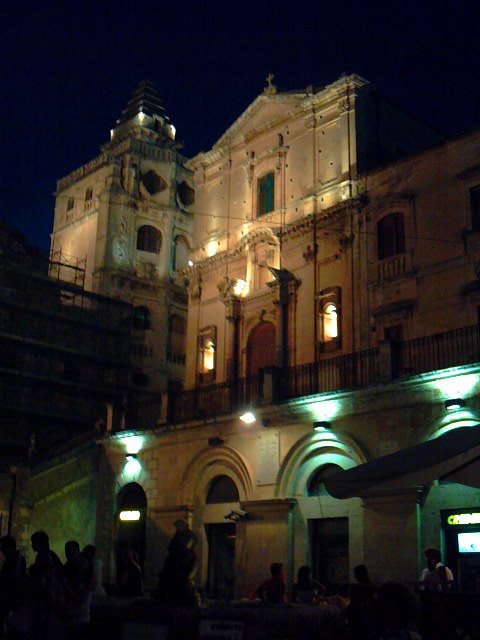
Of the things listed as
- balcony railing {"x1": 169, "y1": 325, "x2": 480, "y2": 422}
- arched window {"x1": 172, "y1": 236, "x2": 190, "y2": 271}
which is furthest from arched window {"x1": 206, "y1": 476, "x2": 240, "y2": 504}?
arched window {"x1": 172, "y1": 236, "x2": 190, "y2": 271}

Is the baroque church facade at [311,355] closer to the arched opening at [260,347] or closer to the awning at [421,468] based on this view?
the arched opening at [260,347]

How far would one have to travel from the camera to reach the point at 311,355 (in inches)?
984

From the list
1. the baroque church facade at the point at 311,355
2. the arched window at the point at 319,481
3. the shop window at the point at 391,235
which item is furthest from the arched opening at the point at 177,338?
the arched window at the point at 319,481

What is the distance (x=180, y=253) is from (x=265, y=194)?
657 inches

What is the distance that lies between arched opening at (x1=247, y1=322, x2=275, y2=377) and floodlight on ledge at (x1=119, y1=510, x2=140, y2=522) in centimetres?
581

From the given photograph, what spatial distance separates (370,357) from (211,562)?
7669mm

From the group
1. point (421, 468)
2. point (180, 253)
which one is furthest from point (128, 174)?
point (421, 468)

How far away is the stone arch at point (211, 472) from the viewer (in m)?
22.9

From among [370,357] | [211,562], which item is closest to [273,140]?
[370,357]

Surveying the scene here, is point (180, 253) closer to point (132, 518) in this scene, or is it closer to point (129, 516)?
point (129, 516)

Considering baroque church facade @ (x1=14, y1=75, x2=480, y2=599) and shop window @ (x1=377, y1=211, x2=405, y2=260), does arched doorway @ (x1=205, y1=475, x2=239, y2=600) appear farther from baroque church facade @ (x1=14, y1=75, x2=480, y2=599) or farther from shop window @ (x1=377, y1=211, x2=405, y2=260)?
shop window @ (x1=377, y1=211, x2=405, y2=260)

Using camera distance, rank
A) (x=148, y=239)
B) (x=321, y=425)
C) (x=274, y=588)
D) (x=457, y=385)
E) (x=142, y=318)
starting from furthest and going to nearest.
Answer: (x=148, y=239), (x=142, y=318), (x=321, y=425), (x=457, y=385), (x=274, y=588)

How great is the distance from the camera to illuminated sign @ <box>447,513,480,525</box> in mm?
17969

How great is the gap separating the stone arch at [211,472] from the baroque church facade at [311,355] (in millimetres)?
56
